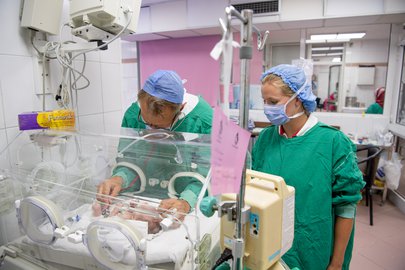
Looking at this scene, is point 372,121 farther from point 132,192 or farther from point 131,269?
point 131,269

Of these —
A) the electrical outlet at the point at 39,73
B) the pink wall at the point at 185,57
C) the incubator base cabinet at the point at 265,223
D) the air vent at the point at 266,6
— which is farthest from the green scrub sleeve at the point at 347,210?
the pink wall at the point at 185,57

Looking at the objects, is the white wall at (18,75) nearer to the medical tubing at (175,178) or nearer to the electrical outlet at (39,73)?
the electrical outlet at (39,73)

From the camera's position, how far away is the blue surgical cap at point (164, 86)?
132 cm

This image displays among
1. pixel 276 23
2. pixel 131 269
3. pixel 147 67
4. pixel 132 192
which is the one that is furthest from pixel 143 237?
pixel 147 67

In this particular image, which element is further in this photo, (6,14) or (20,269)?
(6,14)

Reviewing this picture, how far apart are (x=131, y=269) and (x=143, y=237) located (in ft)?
0.44

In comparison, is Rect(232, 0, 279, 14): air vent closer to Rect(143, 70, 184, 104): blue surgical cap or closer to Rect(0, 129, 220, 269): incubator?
Rect(143, 70, 184, 104): blue surgical cap

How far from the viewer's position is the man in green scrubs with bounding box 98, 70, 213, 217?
1.26 m

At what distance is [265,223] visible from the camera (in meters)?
0.65

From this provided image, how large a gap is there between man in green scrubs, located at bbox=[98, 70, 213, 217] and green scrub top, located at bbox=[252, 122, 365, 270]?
0.47 meters

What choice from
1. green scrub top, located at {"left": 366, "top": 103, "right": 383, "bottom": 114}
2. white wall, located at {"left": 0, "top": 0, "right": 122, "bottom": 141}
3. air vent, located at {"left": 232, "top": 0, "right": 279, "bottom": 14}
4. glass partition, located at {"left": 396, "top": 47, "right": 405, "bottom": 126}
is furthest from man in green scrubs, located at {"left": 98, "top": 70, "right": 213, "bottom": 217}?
green scrub top, located at {"left": 366, "top": 103, "right": 383, "bottom": 114}

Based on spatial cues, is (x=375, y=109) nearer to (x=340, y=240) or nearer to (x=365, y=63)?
(x=365, y=63)

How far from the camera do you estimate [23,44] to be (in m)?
1.39

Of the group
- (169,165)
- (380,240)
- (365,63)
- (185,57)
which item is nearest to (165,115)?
(169,165)
